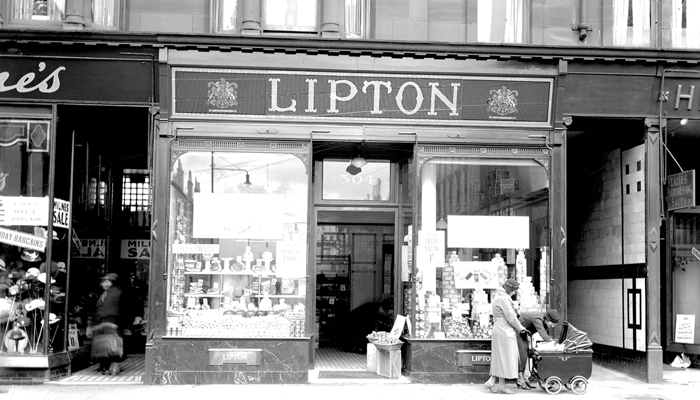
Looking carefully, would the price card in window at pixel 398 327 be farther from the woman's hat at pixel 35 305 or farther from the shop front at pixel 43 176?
the woman's hat at pixel 35 305

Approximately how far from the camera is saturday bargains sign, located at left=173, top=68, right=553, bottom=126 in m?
12.5

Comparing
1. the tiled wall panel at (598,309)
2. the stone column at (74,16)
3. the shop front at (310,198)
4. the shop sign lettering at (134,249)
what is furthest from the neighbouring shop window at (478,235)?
the shop sign lettering at (134,249)

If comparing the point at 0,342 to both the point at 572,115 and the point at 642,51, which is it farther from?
the point at 642,51

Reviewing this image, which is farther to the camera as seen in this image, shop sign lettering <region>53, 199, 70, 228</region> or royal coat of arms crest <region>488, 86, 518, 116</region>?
royal coat of arms crest <region>488, 86, 518, 116</region>

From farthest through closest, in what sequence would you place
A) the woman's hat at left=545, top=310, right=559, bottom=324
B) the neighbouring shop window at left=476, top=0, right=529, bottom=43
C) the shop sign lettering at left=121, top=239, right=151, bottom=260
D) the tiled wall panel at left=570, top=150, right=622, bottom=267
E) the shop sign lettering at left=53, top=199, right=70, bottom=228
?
the shop sign lettering at left=121, top=239, right=151, bottom=260 < the tiled wall panel at left=570, top=150, right=622, bottom=267 < the neighbouring shop window at left=476, top=0, right=529, bottom=43 < the shop sign lettering at left=53, top=199, right=70, bottom=228 < the woman's hat at left=545, top=310, right=559, bottom=324

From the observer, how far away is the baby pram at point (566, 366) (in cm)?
1145

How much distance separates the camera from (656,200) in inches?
509

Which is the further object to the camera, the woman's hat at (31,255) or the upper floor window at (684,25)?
the upper floor window at (684,25)

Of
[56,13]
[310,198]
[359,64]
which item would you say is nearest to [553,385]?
[310,198]

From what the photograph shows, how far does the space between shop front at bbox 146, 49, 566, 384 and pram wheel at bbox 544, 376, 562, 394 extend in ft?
4.17

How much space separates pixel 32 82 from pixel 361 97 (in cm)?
526

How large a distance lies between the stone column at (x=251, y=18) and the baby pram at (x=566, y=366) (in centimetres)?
669

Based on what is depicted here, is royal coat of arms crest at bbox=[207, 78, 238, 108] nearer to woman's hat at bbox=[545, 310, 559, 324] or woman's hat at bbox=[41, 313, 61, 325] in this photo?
woman's hat at bbox=[41, 313, 61, 325]

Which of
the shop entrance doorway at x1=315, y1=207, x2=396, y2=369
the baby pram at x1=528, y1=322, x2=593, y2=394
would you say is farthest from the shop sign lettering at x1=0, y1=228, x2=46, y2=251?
the baby pram at x1=528, y1=322, x2=593, y2=394
